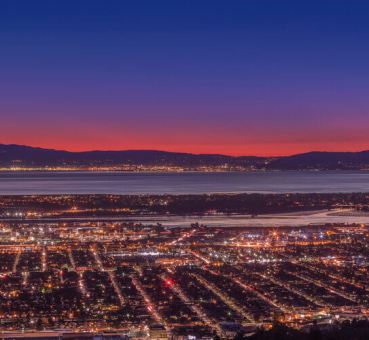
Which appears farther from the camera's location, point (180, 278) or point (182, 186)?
point (182, 186)

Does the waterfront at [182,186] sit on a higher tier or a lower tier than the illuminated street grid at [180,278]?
higher

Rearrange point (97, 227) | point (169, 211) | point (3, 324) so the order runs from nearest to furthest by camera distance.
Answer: point (3, 324)
point (97, 227)
point (169, 211)

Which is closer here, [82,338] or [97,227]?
[82,338]

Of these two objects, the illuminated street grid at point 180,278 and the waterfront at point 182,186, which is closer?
the illuminated street grid at point 180,278

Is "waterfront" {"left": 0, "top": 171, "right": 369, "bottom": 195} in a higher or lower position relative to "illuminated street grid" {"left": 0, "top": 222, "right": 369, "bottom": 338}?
higher

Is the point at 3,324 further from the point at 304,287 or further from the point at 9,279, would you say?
the point at 304,287

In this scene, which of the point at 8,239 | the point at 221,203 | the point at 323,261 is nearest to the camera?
the point at 323,261

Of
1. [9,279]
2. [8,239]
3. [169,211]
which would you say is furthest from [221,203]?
[9,279]

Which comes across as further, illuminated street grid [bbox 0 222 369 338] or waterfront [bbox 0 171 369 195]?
waterfront [bbox 0 171 369 195]

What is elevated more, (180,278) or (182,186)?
(182,186)
